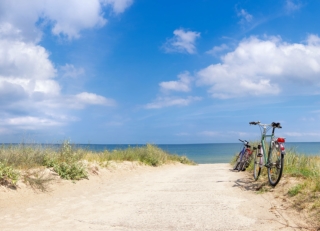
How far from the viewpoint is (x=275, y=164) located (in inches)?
302

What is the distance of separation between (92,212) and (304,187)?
447cm

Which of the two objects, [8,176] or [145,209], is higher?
[8,176]

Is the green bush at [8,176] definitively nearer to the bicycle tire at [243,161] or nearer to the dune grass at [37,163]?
the dune grass at [37,163]

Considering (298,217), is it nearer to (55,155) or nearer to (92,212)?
(92,212)

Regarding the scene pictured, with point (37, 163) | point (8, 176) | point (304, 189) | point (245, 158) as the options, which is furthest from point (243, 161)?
point (8, 176)

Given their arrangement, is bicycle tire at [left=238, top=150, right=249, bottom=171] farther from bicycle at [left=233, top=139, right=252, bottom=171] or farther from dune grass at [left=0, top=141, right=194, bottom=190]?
dune grass at [left=0, top=141, right=194, bottom=190]

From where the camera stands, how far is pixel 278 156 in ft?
25.2

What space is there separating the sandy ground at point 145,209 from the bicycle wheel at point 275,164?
1.74 feet

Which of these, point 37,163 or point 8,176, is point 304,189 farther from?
point 37,163

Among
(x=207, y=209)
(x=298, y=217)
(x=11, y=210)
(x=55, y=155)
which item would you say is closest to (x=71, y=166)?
(x=55, y=155)

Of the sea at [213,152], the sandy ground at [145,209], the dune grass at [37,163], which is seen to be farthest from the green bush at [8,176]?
the sea at [213,152]

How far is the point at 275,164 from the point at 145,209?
11.8 ft

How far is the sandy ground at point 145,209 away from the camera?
5.10 meters

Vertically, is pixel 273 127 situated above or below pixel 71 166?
Answer: above
